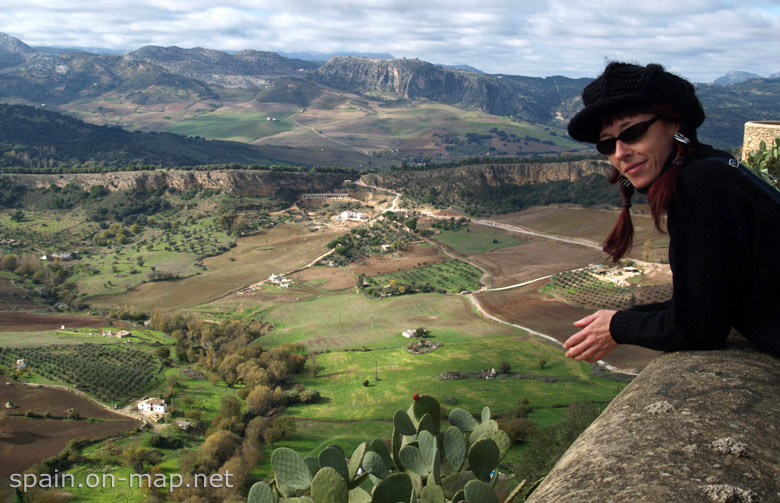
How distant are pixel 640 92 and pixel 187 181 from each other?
9725 cm

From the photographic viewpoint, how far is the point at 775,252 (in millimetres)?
2730

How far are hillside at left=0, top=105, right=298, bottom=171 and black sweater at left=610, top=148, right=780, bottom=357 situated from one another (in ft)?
373

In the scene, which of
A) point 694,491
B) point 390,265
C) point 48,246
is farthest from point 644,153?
point 48,246

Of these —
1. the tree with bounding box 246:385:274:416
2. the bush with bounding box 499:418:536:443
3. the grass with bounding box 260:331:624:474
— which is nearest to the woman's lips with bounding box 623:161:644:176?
the bush with bounding box 499:418:536:443

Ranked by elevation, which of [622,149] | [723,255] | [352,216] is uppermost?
[622,149]

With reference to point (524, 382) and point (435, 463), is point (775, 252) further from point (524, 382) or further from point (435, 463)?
point (524, 382)

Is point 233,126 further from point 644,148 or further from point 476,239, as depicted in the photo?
point 644,148

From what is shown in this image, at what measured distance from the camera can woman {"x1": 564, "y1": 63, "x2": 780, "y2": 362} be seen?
275cm

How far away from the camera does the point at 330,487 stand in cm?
245

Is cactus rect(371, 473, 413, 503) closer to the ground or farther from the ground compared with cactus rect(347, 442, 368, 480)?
farther from the ground

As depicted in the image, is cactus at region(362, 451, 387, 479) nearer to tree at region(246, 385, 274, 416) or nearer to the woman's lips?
the woman's lips

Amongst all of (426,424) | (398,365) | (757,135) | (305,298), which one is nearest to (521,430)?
(398,365)

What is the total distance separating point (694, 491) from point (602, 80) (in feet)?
7.23

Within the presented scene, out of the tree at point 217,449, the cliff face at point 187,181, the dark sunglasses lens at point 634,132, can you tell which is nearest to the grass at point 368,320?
the tree at point 217,449
